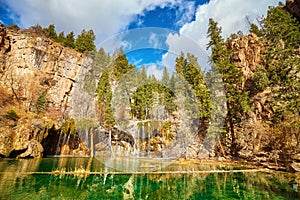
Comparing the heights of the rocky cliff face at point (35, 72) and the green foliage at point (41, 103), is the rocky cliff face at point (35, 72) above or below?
above

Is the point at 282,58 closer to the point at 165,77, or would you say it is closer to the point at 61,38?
the point at 165,77

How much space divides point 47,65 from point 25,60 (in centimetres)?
273

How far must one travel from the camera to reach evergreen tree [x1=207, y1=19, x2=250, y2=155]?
18.4 m

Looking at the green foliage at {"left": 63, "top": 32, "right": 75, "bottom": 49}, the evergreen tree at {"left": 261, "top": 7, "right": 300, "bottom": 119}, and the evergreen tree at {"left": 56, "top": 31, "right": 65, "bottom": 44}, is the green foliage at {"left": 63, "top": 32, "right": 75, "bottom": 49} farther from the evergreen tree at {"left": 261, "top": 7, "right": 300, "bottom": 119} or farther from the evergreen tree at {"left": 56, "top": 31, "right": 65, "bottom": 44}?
the evergreen tree at {"left": 261, "top": 7, "right": 300, "bottom": 119}

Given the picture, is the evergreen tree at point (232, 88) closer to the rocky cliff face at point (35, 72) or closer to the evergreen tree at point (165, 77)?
the evergreen tree at point (165, 77)

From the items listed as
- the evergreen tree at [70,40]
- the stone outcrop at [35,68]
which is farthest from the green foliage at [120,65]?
the evergreen tree at [70,40]

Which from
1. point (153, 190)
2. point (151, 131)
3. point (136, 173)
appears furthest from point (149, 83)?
point (151, 131)

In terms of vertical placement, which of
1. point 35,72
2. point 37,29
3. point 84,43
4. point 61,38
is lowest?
point 35,72

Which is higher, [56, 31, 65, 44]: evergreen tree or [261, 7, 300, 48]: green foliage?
[56, 31, 65, 44]: evergreen tree

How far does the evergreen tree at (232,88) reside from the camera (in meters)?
18.4

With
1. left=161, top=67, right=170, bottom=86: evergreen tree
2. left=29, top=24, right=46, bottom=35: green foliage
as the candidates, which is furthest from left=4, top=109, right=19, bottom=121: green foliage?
left=161, top=67, right=170, bottom=86: evergreen tree

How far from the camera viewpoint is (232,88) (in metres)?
19.5

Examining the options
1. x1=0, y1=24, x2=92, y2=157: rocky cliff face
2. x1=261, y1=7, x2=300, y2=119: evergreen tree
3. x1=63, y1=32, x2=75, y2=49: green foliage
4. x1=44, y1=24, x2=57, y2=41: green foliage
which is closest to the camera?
x1=261, y1=7, x2=300, y2=119: evergreen tree

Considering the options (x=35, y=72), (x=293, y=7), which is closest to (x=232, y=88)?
(x=293, y=7)
